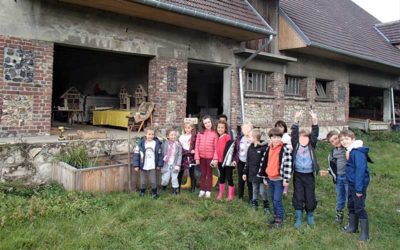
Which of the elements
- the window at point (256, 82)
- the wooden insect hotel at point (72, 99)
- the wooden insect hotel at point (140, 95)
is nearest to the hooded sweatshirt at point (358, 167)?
the wooden insect hotel at point (140, 95)

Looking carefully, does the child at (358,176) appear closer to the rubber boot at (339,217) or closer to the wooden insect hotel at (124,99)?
the rubber boot at (339,217)

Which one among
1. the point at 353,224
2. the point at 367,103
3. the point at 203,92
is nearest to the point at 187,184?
the point at 353,224

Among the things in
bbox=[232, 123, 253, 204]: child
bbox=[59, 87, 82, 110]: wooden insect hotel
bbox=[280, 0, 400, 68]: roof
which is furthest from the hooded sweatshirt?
bbox=[59, 87, 82, 110]: wooden insect hotel

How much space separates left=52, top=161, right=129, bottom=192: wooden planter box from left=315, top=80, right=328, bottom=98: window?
10.5 meters

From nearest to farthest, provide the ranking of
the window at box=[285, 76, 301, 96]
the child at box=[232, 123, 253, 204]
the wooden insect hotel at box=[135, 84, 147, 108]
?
the child at box=[232, 123, 253, 204], the wooden insect hotel at box=[135, 84, 147, 108], the window at box=[285, 76, 301, 96]

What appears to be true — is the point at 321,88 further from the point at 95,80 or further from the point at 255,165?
the point at 255,165

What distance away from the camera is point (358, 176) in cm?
500

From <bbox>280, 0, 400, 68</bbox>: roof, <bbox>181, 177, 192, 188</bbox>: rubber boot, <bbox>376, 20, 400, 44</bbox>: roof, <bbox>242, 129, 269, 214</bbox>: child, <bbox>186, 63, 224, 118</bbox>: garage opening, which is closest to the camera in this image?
<bbox>242, 129, 269, 214</bbox>: child

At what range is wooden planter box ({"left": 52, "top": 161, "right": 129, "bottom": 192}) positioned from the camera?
638cm

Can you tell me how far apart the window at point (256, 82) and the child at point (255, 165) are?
6017 millimetres

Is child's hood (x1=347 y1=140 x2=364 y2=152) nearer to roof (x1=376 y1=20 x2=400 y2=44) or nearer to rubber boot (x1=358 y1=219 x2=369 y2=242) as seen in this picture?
rubber boot (x1=358 y1=219 x2=369 y2=242)

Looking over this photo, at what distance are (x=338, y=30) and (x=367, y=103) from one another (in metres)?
12.4

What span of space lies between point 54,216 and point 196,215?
6.50 ft

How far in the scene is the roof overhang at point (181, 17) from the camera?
7886mm
